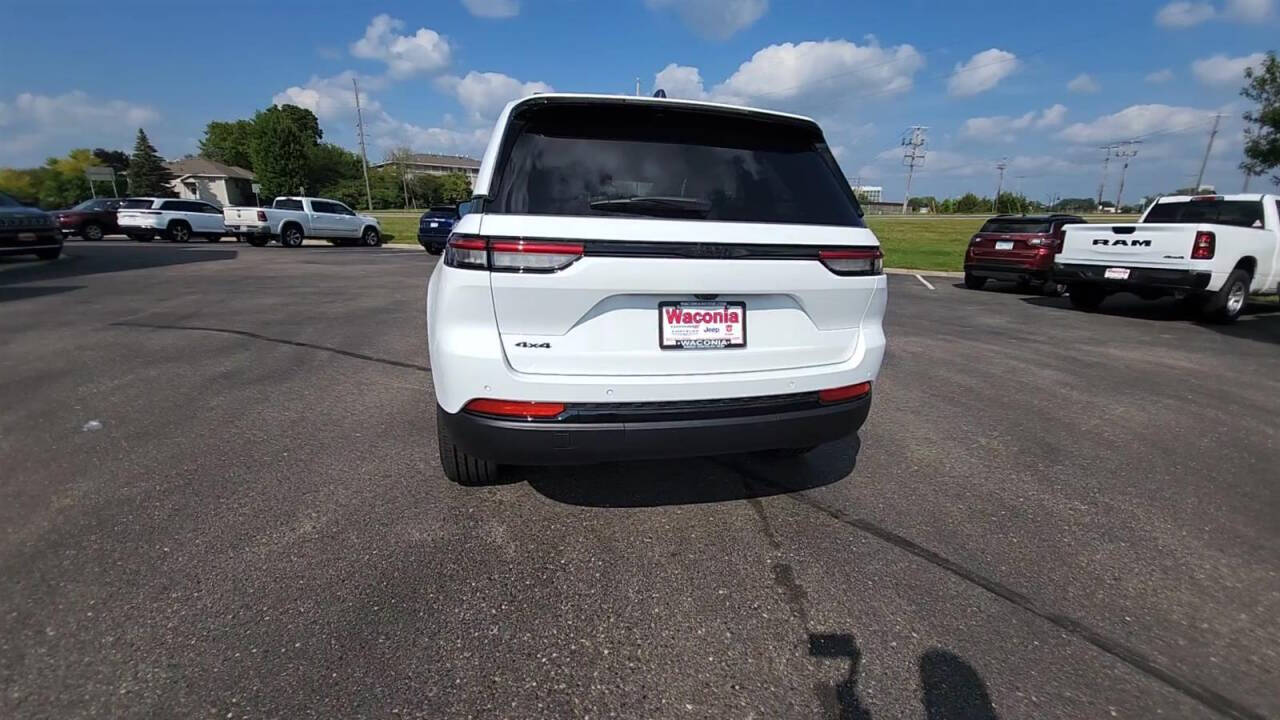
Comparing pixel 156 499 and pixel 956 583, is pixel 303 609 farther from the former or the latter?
pixel 956 583

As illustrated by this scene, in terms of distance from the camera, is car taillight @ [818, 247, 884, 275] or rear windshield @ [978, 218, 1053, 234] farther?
rear windshield @ [978, 218, 1053, 234]

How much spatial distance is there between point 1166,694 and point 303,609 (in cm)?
290

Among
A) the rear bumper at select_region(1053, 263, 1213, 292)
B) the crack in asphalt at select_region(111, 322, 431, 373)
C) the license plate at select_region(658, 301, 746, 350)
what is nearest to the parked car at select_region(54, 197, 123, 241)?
the crack in asphalt at select_region(111, 322, 431, 373)

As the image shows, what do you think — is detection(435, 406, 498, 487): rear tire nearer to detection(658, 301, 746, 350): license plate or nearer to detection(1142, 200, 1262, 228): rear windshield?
detection(658, 301, 746, 350): license plate

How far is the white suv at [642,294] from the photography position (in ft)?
6.92

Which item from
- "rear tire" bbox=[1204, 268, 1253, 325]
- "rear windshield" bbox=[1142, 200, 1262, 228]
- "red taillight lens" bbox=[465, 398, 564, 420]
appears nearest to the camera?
"red taillight lens" bbox=[465, 398, 564, 420]

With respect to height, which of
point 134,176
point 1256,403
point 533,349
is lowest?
point 1256,403

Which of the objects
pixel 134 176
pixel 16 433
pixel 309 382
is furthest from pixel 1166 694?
pixel 134 176

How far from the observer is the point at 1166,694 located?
1.80 m

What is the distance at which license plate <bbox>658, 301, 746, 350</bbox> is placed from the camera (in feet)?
7.29

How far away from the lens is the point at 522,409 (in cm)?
217

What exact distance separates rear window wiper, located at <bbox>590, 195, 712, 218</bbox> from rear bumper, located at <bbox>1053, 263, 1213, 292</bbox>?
29.3ft

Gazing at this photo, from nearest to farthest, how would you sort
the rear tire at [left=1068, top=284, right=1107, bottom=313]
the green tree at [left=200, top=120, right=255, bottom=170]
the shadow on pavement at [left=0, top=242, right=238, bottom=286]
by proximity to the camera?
1. the rear tire at [left=1068, top=284, right=1107, bottom=313]
2. the shadow on pavement at [left=0, top=242, right=238, bottom=286]
3. the green tree at [left=200, top=120, right=255, bottom=170]

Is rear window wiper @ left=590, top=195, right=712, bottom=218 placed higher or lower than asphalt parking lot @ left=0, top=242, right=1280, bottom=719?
higher
